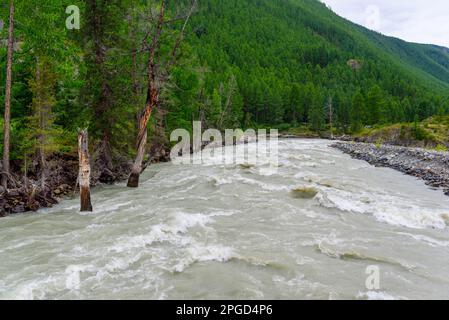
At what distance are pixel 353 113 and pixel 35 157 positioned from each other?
83733mm

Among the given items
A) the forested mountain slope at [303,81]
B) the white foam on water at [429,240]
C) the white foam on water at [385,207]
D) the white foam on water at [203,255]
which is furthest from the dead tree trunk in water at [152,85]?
the forested mountain slope at [303,81]

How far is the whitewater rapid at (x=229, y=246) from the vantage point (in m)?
7.17

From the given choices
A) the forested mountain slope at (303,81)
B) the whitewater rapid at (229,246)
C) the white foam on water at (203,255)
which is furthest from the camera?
the forested mountain slope at (303,81)

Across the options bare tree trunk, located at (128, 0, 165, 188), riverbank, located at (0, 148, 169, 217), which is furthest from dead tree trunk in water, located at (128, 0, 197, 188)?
riverbank, located at (0, 148, 169, 217)

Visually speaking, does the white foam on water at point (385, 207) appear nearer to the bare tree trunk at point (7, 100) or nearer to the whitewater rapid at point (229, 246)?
the whitewater rapid at point (229, 246)

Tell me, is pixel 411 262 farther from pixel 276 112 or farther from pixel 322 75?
pixel 322 75

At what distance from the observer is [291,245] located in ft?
→ 31.5

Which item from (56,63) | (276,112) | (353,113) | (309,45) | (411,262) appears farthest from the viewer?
(309,45)

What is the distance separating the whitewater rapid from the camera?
7168mm

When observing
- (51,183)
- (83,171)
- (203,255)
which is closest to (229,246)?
(203,255)

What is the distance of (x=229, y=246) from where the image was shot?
9375 millimetres

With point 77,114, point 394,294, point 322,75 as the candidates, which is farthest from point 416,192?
point 322,75

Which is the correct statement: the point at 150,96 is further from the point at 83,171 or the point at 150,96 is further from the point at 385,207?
the point at 385,207

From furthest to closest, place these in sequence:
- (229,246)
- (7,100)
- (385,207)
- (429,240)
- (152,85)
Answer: (152,85) < (385,207) < (7,100) < (429,240) < (229,246)
